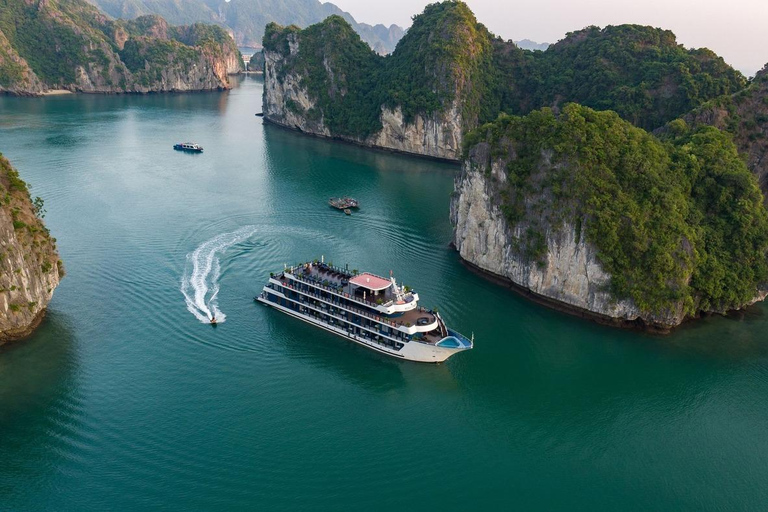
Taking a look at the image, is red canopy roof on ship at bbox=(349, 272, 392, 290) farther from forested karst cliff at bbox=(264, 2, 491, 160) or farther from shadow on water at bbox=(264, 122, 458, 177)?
forested karst cliff at bbox=(264, 2, 491, 160)

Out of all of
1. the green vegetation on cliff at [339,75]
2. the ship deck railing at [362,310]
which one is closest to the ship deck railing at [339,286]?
the ship deck railing at [362,310]

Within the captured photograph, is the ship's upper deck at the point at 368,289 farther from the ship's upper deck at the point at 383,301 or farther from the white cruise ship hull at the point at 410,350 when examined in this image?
the white cruise ship hull at the point at 410,350

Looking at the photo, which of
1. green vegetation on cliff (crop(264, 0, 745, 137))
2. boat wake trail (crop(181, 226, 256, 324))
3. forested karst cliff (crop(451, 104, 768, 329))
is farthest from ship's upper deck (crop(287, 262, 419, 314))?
green vegetation on cliff (crop(264, 0, 745, 137))

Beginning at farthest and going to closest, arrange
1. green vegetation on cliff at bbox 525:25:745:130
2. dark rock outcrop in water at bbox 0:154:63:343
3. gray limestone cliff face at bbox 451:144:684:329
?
green vegetation on cliff at bbox 525:25:745:130 → gray limestone cliff face at bbox 451:144:684:329 → dark rock outcrop in water at bbox 0:154:63:343

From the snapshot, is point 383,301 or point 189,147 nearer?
point 383,301

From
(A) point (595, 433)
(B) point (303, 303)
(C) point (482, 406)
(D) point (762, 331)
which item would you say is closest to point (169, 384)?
(B) point (303, 303)

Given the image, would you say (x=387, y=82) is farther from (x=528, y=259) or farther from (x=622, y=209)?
(x=622, y=209)

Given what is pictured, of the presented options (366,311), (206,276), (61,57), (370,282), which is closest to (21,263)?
(206,276)
